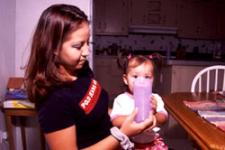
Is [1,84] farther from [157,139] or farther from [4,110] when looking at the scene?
[157,139]

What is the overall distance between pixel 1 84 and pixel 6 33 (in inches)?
14.7

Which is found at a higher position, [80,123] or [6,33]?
[6,33]

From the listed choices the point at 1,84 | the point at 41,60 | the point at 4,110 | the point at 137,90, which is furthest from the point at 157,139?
the point at 1,84

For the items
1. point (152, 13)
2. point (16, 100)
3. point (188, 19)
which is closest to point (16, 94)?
point (16, 100)

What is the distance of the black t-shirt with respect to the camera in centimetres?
87

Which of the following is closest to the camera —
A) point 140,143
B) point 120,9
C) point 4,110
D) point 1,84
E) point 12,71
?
point 140,143

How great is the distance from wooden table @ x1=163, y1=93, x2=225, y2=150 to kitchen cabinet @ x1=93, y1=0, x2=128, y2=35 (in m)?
3.25

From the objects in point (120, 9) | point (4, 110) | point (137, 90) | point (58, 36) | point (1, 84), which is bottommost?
point (4, 110)

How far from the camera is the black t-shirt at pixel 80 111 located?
873mm

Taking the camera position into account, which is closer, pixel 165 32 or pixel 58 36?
pixel 58 36

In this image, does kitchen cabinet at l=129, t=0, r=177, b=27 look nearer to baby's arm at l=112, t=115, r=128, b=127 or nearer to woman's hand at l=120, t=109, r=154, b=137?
baby's arm at l=112, t=115, r=128, b=127

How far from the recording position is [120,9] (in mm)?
4785

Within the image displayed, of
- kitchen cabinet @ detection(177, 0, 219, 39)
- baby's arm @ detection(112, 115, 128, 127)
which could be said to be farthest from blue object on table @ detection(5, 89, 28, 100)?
kitchen cabinet @ detection(177, 0, 219, 39)

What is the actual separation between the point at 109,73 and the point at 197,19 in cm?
178
